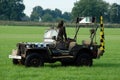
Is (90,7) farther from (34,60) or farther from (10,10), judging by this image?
(34,60)

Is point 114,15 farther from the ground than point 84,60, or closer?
closer

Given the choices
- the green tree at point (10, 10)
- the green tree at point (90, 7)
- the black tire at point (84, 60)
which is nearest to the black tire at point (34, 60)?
the black tire at point (84, 60)

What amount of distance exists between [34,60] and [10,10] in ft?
540

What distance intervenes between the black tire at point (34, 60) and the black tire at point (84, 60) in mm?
1750

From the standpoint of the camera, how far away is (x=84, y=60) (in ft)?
71.3

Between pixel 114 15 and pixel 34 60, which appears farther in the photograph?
pixel 114 15

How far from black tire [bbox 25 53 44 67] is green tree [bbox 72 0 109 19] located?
146 m

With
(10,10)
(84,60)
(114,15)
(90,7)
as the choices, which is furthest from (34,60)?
(114,15)

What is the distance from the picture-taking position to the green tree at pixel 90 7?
17080 cm

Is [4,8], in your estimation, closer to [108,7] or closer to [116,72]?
[108,7]

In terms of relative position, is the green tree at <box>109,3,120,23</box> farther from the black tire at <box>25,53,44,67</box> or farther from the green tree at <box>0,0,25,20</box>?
the black tire at <box>25,53,44,67</box>

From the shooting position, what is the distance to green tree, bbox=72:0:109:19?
560 feet

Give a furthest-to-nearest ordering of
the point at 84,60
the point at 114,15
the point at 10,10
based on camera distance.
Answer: the point at 114,15, the point at 10,10, the point at 84,60

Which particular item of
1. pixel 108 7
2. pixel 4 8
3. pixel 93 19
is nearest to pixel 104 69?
pixel 93 19
